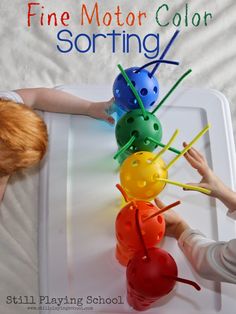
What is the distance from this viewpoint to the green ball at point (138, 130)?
56cm

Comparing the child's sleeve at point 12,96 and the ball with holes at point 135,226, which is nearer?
the ball with holes at point 135,226

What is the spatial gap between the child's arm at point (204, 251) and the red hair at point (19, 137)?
0.61 ft

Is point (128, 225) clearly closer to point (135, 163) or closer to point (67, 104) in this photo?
point (135, 163)

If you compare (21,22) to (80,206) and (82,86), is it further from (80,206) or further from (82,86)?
(80,206)

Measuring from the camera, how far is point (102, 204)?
0.64 metres

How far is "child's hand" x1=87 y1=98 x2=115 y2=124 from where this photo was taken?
0.68m

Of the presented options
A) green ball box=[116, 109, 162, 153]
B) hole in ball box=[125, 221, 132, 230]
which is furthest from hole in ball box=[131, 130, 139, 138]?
hole in ball box=[125, 221, 132, 230]

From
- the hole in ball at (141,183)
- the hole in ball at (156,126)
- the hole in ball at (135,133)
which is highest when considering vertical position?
the hole in ball at (156,126)

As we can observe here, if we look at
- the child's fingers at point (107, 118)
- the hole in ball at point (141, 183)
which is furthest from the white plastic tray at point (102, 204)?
the hole in ball at point (141, 183)

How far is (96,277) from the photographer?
1.98 feet

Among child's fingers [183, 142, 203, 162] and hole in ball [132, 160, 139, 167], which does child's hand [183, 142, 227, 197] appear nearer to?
child's fingers [183, 142, 203, 162]

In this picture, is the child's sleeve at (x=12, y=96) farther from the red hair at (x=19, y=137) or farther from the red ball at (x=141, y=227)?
the red ball at (x=141, y=227)

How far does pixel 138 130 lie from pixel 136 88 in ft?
0.19

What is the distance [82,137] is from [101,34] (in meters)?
0.20
